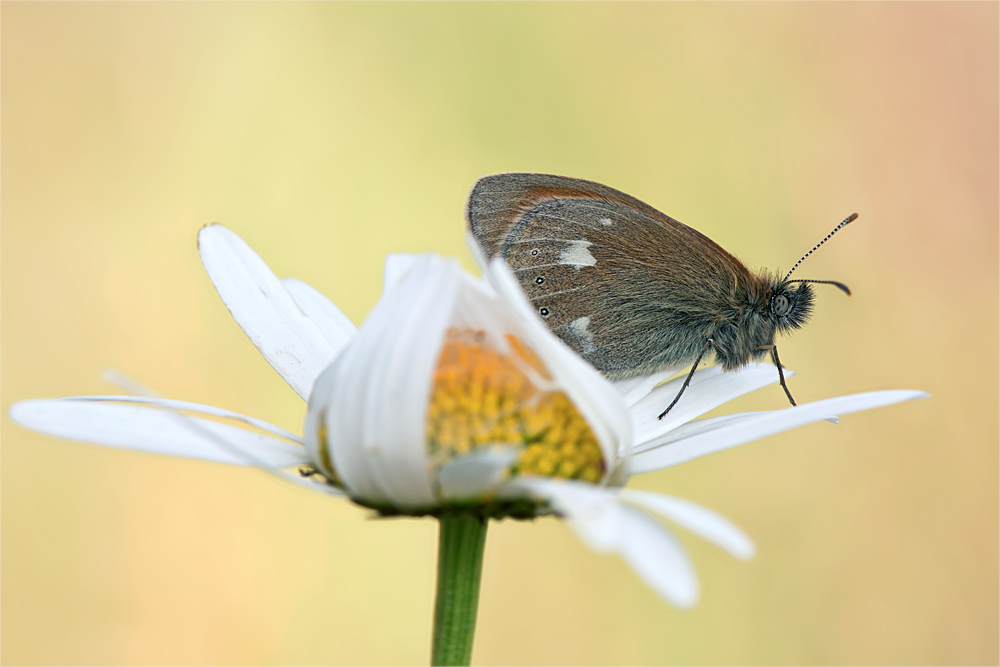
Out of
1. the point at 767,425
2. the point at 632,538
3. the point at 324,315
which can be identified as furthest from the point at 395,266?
the point at 632,538

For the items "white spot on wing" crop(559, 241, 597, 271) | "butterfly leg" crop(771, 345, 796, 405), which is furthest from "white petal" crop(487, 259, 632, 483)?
"white spot on wing" crop(559, 241, 597, 271)

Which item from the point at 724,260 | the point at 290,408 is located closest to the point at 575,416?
the point at 724,260

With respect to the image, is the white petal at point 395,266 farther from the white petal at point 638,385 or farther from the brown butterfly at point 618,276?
the white petal at point 638,385

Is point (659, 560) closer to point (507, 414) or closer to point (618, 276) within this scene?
point (507, 414)

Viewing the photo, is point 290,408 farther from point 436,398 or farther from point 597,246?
point 436,398

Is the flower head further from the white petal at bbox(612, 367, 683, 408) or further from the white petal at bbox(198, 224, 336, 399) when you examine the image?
the white petal at bbox(612, 367, 683, 408)
